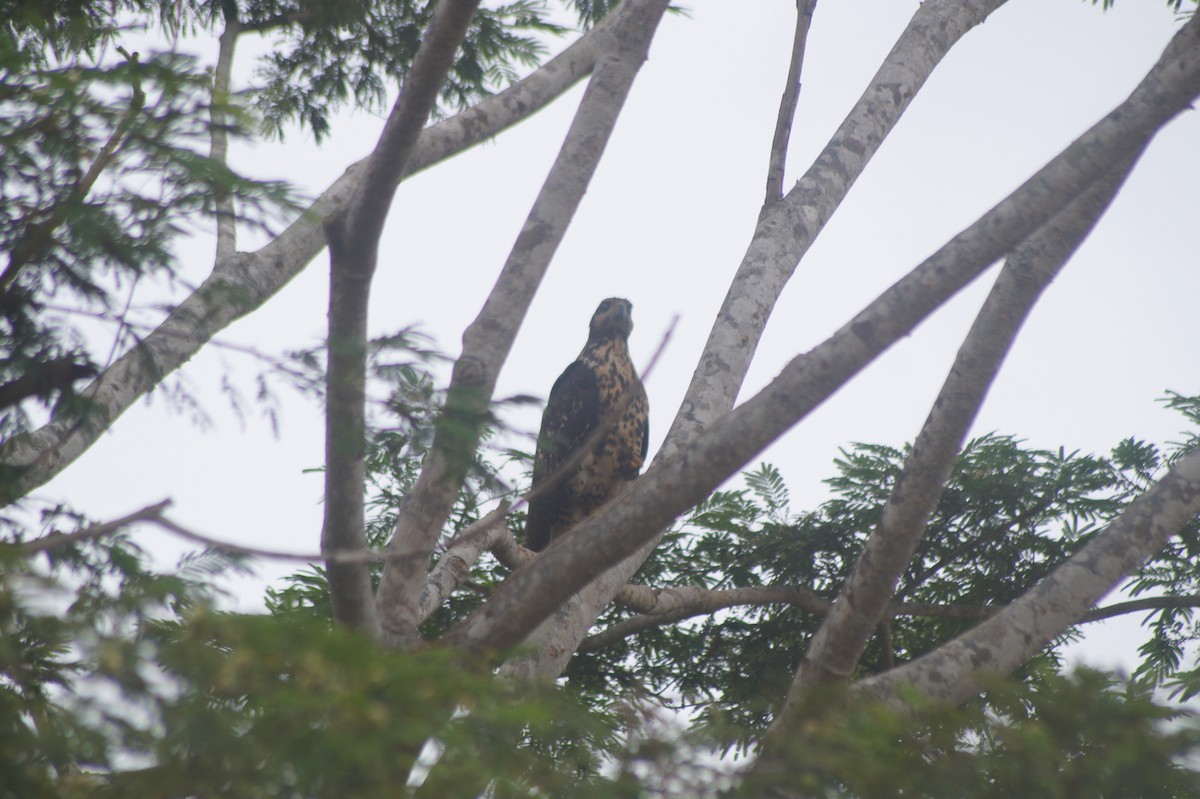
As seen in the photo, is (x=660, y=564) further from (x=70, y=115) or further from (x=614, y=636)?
(x=70, y=115)

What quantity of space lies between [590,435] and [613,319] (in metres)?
0.84

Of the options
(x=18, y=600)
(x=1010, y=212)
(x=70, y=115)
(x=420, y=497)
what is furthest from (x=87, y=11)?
(x=1010, y=212)

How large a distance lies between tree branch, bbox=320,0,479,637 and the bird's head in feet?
13.5

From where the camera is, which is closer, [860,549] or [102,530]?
[102,530]

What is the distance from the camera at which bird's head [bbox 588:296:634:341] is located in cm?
646

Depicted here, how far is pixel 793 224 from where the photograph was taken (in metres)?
4.42

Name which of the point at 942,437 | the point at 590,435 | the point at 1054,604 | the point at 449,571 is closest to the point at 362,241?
the point at 942,437

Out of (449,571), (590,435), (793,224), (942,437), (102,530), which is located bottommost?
(102,530)

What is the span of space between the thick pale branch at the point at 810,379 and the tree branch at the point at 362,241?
0.49 metres

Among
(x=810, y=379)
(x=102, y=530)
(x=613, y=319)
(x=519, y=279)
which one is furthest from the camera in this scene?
(x=613, y=319)

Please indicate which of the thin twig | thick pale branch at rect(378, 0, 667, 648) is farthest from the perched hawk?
the thin twig

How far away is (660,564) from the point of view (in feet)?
16.1

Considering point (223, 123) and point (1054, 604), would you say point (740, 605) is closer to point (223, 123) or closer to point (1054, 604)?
point (1054, 604)

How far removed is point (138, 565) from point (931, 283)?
185 centimetres
